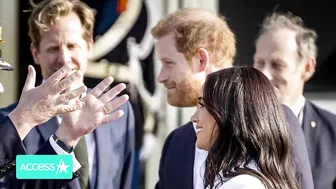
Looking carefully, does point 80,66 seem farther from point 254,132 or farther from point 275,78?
point 254,132

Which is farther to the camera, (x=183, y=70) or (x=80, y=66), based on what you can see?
(x=80, y=66)

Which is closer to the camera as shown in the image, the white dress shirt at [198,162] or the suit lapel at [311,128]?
the white dress shirt at [198,162]

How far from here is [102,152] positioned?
3.20 metres

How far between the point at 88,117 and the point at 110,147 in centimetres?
53

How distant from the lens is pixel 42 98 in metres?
2.46

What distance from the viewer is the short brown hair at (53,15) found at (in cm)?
332

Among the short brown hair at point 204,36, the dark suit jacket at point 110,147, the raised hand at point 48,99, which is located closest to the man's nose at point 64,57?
the dark suit jacket at point 110,147

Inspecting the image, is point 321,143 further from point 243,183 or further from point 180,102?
point 243,183

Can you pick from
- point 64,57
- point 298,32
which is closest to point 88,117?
point 64,57

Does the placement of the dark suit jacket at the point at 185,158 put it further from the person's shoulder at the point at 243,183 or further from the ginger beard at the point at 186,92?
the person's shoulder at the point at 243,183

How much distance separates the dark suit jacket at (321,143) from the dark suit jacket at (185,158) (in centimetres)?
51

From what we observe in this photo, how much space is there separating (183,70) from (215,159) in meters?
0.92

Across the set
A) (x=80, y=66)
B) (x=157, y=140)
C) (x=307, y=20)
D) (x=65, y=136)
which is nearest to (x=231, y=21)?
(x=307, y=20)

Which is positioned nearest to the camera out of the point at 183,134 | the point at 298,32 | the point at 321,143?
the point at 183,134
